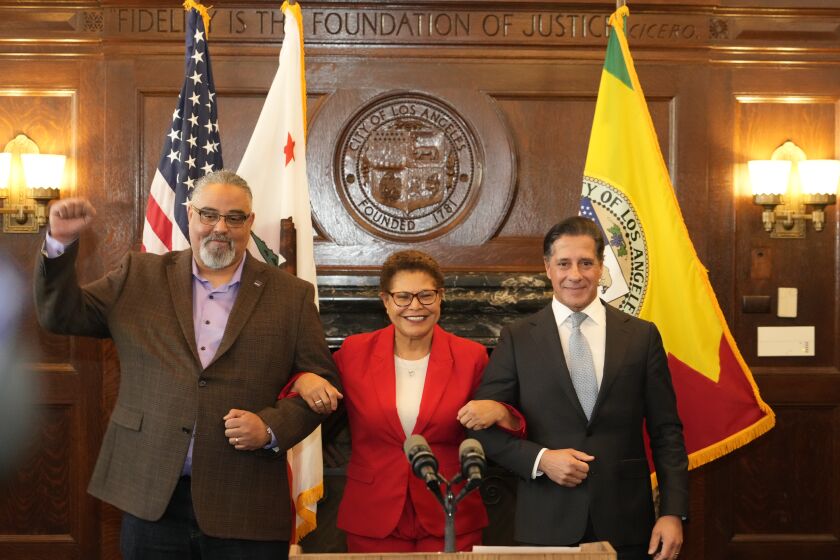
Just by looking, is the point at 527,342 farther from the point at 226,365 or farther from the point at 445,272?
the point at 445,272

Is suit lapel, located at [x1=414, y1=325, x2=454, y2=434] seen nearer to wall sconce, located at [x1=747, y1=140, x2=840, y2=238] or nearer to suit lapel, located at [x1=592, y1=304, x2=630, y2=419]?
suit lapel, located at [x1=592, y1=304, x2=630, y2=419]

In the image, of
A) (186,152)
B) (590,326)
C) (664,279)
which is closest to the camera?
(590,326)

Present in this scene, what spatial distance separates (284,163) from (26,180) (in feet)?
4.12

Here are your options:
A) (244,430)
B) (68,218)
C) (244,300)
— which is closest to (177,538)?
(244,430)

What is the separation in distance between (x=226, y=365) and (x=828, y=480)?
318 centimetres

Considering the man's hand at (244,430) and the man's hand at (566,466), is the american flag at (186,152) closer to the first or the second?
the man's hand at (244,430)

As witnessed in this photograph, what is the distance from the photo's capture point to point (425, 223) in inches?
164

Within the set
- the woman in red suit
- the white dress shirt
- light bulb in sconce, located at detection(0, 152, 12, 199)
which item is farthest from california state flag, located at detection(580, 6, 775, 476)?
light bulb in sconce, located at detection(0, 152, 12, 199)

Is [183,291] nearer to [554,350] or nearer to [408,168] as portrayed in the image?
[554,350]

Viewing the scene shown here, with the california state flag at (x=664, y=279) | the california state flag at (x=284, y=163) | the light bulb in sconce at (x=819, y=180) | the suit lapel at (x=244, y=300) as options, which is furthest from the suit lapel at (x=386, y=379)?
the light bulb in sconce at (x=819, y=180)

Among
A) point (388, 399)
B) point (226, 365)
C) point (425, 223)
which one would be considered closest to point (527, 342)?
point (388, 399)

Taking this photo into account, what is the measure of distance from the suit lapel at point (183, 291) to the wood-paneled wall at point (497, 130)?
1.58 m

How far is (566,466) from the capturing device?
2.31 m

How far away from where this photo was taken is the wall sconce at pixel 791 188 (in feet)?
13.4
